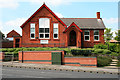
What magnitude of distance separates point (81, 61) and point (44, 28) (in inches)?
583

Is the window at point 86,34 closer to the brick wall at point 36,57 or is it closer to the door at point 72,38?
the door at point 72,38

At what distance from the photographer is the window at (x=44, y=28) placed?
3459 cm

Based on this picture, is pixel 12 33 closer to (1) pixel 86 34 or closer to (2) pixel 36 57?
(1) pixel 86 34

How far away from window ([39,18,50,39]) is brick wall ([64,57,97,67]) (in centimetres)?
1262

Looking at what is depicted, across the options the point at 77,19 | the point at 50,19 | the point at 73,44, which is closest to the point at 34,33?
the point at 50,19

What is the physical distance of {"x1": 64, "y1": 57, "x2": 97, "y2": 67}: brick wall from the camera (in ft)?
71.9

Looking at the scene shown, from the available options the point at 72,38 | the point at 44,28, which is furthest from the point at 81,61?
the point at 72,38

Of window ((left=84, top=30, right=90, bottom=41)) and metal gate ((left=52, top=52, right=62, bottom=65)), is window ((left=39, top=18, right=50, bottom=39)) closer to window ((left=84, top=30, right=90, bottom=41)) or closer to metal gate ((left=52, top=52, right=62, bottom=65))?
window ((left=84, top=30, right=90, bottom=41))

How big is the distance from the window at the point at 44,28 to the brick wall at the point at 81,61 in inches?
497

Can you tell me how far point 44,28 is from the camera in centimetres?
3466

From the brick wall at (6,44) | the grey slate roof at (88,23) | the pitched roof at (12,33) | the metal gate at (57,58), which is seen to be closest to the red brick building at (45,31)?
the grey slate roof at (88,23)

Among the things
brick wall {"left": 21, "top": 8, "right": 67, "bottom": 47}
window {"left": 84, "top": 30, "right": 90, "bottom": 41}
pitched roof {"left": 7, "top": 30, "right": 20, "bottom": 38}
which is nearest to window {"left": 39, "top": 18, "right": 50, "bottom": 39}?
brick wall {"left": 21, "top": 8, "right": 67, "bottom": 47}

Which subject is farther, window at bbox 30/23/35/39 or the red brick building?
window at bbox 30/23/35/39

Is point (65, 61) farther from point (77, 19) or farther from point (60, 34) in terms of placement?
point (77, 19)
